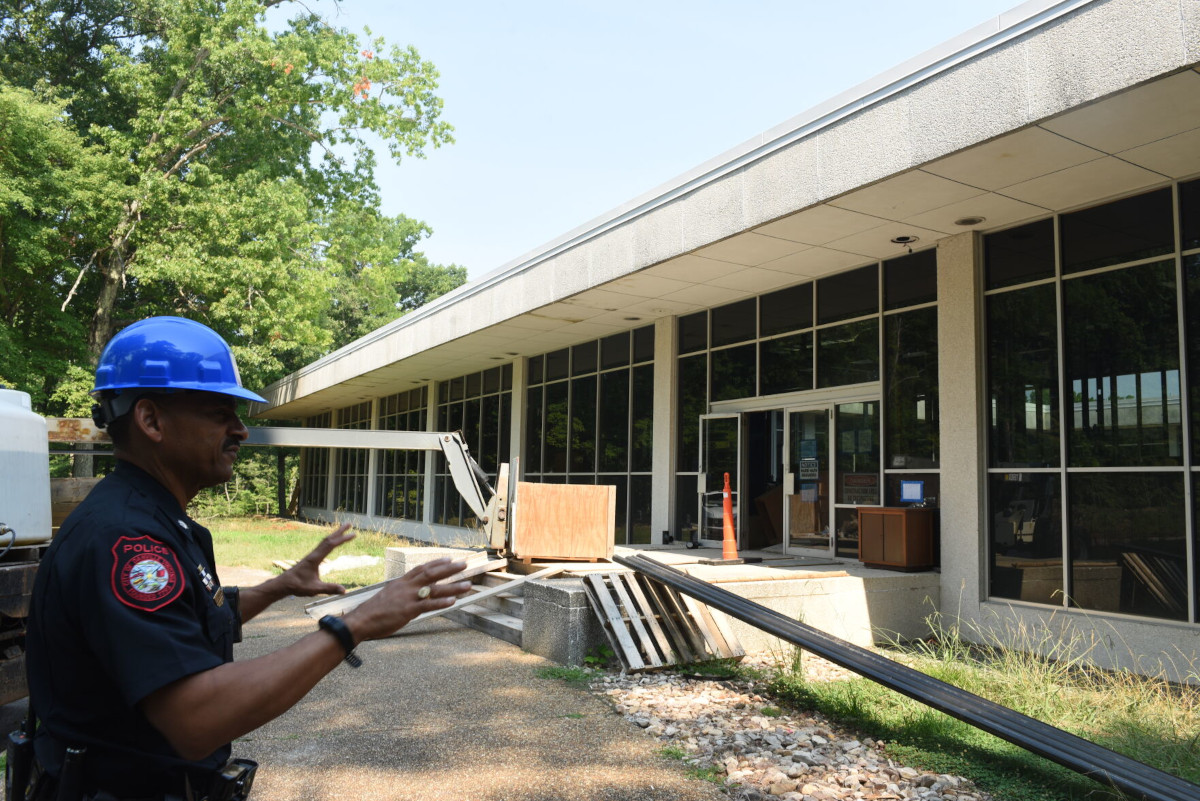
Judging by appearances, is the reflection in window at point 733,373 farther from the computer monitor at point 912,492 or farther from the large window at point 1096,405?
the large window at point 1096,405

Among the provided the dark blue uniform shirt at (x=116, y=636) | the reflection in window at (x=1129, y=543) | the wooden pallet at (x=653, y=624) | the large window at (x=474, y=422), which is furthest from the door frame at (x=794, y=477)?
the dark blue uniform shirt at (x=116, y=636)

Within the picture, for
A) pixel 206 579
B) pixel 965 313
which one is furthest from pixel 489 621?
pixel 206 579

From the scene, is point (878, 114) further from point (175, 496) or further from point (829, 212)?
point (175, 496)

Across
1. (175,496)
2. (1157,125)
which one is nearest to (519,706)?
(175,496)

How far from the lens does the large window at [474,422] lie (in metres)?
21.0

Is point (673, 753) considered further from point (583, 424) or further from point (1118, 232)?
point (583, 424)

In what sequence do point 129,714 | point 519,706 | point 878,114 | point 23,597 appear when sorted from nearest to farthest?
point 129,714, point 23,597, point 519,706, point 878,114

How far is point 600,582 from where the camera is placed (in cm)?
872

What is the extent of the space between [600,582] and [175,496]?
22.6 feet

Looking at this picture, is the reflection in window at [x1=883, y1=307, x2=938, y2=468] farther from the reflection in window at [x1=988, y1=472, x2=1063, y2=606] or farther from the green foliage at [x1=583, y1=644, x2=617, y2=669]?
the green foliage at [x1=583, y1=644, x2=617, y2=669]

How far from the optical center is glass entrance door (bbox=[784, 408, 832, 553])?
12461 mm

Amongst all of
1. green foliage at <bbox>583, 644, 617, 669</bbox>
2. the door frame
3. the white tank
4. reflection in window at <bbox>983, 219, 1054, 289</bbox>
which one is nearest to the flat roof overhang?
reflection in window at <bbox>983, 219, 1054, 289</bbox>

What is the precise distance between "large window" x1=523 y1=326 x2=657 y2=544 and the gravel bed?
285 inches

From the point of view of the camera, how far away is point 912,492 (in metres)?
10.8
